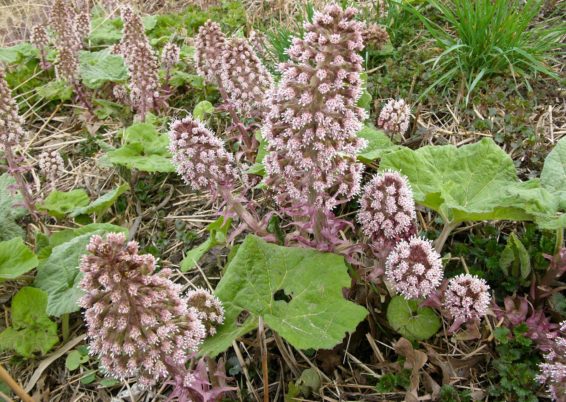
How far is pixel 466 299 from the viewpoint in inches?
103

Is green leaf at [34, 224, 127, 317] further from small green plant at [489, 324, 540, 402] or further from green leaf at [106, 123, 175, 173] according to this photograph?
small green plant at [489, 324, 540, 402]

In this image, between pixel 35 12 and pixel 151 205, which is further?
pixel 35 12

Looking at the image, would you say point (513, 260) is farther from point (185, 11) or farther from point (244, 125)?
point (185, 11)

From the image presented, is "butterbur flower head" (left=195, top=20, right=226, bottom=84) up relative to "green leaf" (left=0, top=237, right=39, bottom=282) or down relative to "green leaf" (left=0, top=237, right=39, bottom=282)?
up

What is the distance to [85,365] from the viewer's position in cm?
332

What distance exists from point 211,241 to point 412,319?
124 cm

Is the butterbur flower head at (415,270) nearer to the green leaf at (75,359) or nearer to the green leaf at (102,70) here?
the green leaf at (75,359)

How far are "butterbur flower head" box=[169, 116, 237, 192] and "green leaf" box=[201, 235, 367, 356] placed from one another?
46 cm

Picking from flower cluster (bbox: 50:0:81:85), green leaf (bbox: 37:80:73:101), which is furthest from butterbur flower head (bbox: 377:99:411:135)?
green leaf (bbox: 37:80:73:101)

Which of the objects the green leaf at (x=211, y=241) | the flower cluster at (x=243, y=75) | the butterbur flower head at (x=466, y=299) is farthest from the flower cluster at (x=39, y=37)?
the butterbur flower head at (x=466, y=299)

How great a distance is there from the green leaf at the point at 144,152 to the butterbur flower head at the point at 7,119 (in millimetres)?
661

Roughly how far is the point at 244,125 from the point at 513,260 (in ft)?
8.07

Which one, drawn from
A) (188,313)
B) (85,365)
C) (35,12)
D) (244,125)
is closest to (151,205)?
(244,125)

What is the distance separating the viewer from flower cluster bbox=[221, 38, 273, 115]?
3922mm
